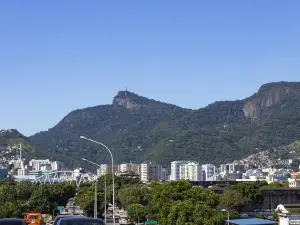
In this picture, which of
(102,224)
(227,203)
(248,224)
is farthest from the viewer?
(227,203)

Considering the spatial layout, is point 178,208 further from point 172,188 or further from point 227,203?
point 227,203

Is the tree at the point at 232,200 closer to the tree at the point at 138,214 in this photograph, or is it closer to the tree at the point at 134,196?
the tree at the point at 134,196

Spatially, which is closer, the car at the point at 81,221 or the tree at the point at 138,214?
the car at the point at 81,221

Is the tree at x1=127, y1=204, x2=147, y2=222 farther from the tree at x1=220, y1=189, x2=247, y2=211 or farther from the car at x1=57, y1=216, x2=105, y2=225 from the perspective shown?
the car at x1=57, y1=216, x2=105, y2=225

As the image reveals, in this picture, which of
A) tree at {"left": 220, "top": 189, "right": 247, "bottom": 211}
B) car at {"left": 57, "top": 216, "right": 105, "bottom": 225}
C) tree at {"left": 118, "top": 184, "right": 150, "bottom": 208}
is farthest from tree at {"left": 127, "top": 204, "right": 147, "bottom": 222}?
car at {"left": 57, "top": 216, "right": 105, "bottom": 225}

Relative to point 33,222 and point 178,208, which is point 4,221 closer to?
point 33,222

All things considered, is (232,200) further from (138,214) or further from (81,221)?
(81,221)

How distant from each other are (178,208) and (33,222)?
18332 millimetres

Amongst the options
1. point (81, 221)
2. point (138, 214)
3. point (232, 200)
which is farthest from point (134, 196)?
point (81, 221)

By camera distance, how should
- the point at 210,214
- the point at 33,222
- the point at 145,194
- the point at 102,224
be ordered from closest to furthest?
the point at 102,224 < the point at 33,222 < the point at 210,214 < the point at 145,194

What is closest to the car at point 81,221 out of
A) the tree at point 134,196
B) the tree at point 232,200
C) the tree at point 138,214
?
the tree at point 138,214

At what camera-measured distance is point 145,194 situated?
103m

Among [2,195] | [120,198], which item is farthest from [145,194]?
[2,195]

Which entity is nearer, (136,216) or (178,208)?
(178,208)
